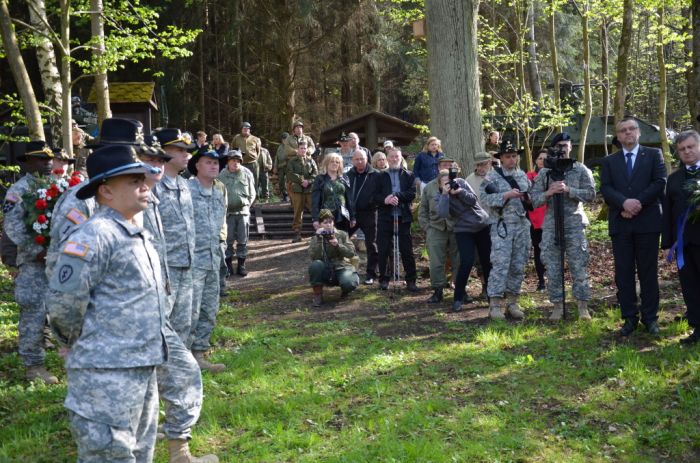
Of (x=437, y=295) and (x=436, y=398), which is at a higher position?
(x=437, y=295)

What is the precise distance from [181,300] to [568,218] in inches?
186

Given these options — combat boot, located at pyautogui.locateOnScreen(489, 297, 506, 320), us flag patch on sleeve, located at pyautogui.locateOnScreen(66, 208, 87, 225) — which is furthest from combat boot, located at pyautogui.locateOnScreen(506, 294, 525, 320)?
us flag patch on sleeve, located at pyautogui.locateOnScreen(66, 208, 87, 225)

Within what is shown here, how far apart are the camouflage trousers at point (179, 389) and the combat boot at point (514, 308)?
4.93 meters

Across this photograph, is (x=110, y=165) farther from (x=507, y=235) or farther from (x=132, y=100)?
(x=132, y=100)

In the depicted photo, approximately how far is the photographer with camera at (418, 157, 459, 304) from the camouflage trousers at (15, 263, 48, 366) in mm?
4920

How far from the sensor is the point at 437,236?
10.1m

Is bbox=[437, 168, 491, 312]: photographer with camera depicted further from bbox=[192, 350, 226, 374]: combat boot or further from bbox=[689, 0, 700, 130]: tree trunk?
bbox=[192, 350, 226, 374]: combat boot

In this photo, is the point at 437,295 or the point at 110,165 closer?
the point at 110,165

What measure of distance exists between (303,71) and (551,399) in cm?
2271

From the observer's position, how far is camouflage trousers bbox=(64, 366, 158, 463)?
3.48 metres

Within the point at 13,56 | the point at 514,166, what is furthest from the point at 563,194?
the point at 13,56

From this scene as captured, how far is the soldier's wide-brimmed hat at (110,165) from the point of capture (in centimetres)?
366

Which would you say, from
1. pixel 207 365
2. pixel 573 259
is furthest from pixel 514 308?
pixel 207 365

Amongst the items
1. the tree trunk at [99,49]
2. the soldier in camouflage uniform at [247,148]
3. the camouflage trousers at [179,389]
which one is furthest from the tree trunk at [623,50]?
the camouflage trousers at [179,389]
